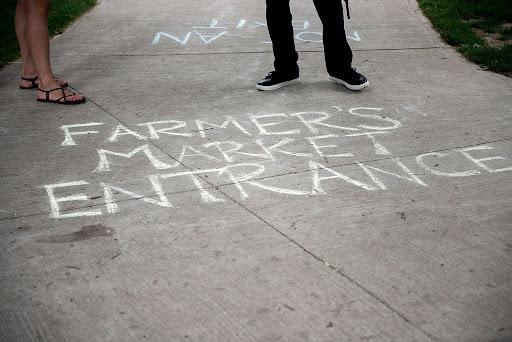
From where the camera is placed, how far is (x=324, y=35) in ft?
16.4

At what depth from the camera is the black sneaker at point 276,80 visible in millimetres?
5059

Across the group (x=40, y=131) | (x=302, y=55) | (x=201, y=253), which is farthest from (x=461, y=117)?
(x=40, y=131)

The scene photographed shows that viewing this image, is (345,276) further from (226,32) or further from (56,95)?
(226,32)

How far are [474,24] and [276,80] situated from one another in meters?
3.11

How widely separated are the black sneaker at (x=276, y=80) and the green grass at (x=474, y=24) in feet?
5.78

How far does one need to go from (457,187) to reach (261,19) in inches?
177

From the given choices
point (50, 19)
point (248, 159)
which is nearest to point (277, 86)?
point (248, 159)

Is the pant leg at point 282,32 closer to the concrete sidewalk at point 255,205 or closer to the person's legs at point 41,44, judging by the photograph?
the concrete sidewalk at point 255,205

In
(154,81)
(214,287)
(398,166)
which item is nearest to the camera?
(214,287)

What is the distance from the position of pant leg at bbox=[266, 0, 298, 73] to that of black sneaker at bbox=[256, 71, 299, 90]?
1.7 inches

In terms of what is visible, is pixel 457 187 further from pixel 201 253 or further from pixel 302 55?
pixel 302 55

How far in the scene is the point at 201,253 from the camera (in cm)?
275

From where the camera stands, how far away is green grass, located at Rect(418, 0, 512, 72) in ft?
19.1

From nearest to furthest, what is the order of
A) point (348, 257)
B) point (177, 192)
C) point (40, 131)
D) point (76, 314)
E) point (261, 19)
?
point (76, 314)
point (348, 257)
point (177, 192)
point (40, 131)
point (261, 19)
